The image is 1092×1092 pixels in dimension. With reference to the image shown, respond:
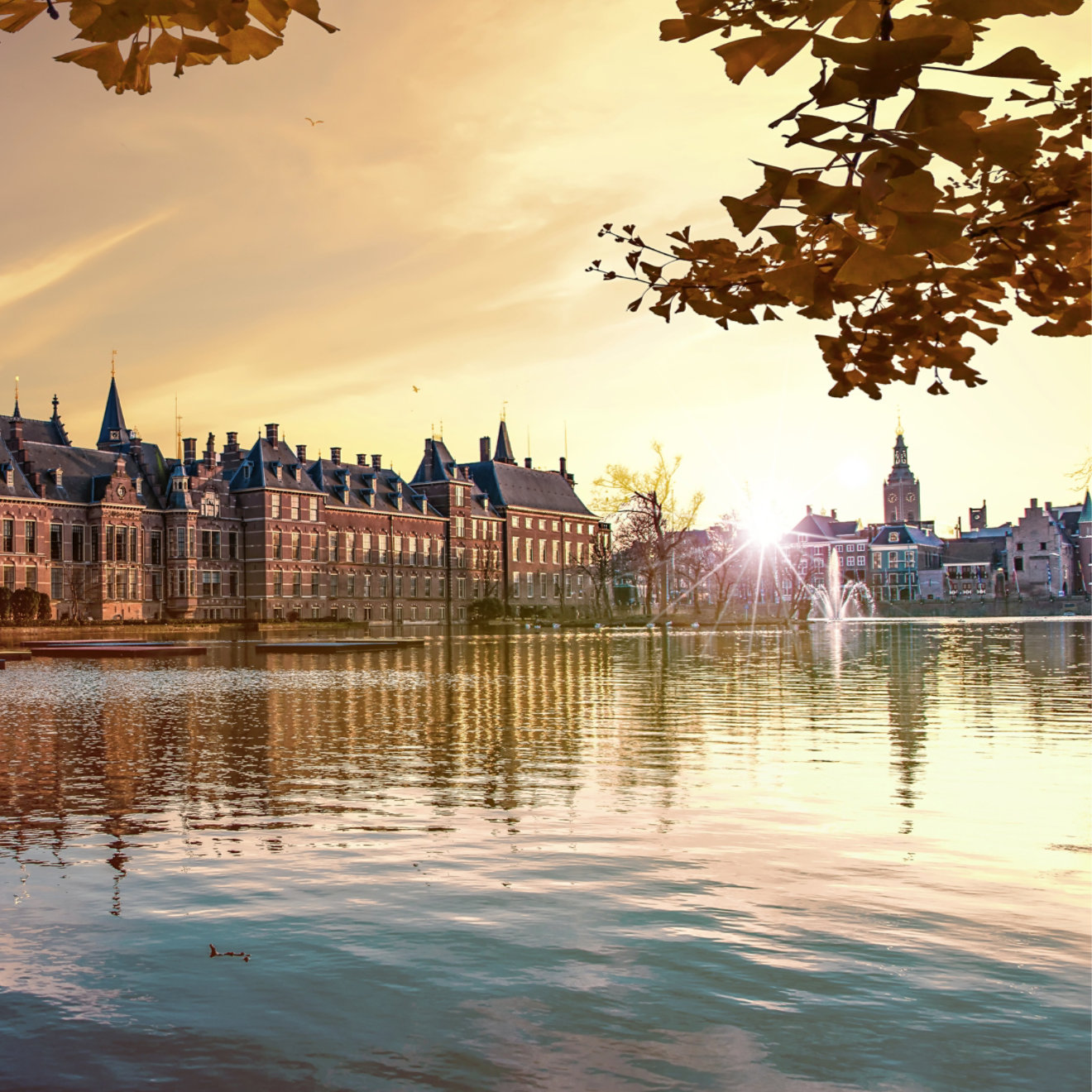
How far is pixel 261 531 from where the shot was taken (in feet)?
303

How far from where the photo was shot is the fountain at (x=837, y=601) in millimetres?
122812

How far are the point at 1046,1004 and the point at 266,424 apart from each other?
9290 cm

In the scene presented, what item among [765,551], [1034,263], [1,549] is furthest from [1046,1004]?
[765,551]

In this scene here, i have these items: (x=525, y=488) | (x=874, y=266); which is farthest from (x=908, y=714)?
(x=525, y=488)

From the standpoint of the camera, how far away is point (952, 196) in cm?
570

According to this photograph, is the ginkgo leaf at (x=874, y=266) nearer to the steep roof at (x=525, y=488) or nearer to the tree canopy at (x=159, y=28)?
the tree canopy at (x=159, y=28)

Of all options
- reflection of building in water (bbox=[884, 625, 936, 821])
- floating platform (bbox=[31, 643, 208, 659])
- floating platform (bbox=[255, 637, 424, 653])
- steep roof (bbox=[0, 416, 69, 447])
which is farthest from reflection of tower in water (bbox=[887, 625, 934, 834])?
steep roof (bbox=[0, 416, 69, 447])

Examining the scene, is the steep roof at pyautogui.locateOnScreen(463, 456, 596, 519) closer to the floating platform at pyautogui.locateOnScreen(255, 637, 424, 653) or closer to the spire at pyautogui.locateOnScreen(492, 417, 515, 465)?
the spire at pyautogui.locateOnScreen(492, 417, 515, 465)

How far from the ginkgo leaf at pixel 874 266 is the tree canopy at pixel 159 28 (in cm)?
140

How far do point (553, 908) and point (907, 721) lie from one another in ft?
43.3

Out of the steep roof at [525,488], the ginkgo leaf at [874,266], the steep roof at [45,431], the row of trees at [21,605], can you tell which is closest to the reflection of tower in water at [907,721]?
the ginkgo leaf at [874,266]

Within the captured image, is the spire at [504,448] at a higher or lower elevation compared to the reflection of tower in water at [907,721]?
higher

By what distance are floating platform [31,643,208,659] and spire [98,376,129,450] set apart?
4090cm

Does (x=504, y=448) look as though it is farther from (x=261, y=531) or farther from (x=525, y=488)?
(x=261, y=531)
